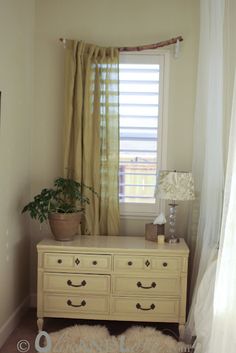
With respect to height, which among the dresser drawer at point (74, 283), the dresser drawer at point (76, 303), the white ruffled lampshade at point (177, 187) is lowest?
the dresser drawer at point (76, 303)

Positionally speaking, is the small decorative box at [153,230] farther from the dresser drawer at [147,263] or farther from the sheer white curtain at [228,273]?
the sheer white curtain at [228,273]

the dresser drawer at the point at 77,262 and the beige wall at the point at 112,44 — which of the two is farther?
the beige wall at the point at 112,44

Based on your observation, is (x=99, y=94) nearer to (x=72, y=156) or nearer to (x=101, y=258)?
(x=72, y=156)

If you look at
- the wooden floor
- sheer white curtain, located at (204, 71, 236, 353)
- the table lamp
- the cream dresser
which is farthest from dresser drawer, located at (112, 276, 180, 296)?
sheer white curtain, located at (204, 71, 236, 353)

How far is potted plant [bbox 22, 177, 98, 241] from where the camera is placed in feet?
9.63

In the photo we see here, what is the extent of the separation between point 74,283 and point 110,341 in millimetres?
474

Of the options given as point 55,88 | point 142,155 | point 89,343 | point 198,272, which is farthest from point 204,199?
point 55,88

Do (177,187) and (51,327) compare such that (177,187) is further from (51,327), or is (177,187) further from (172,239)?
(51,327)

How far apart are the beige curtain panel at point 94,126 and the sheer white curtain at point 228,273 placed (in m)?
1.56

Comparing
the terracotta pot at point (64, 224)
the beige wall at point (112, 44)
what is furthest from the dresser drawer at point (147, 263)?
the beige wall at point (112, 44)

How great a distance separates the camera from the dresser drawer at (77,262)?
286 centimetres

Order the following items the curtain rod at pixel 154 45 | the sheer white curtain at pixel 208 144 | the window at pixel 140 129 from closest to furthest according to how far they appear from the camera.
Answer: the sheer white curtain at pixel 208 144
the curtain rod at pixel 154 45
the window at pixel 140 129

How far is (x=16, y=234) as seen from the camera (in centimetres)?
307

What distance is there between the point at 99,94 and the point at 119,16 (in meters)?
0.68
